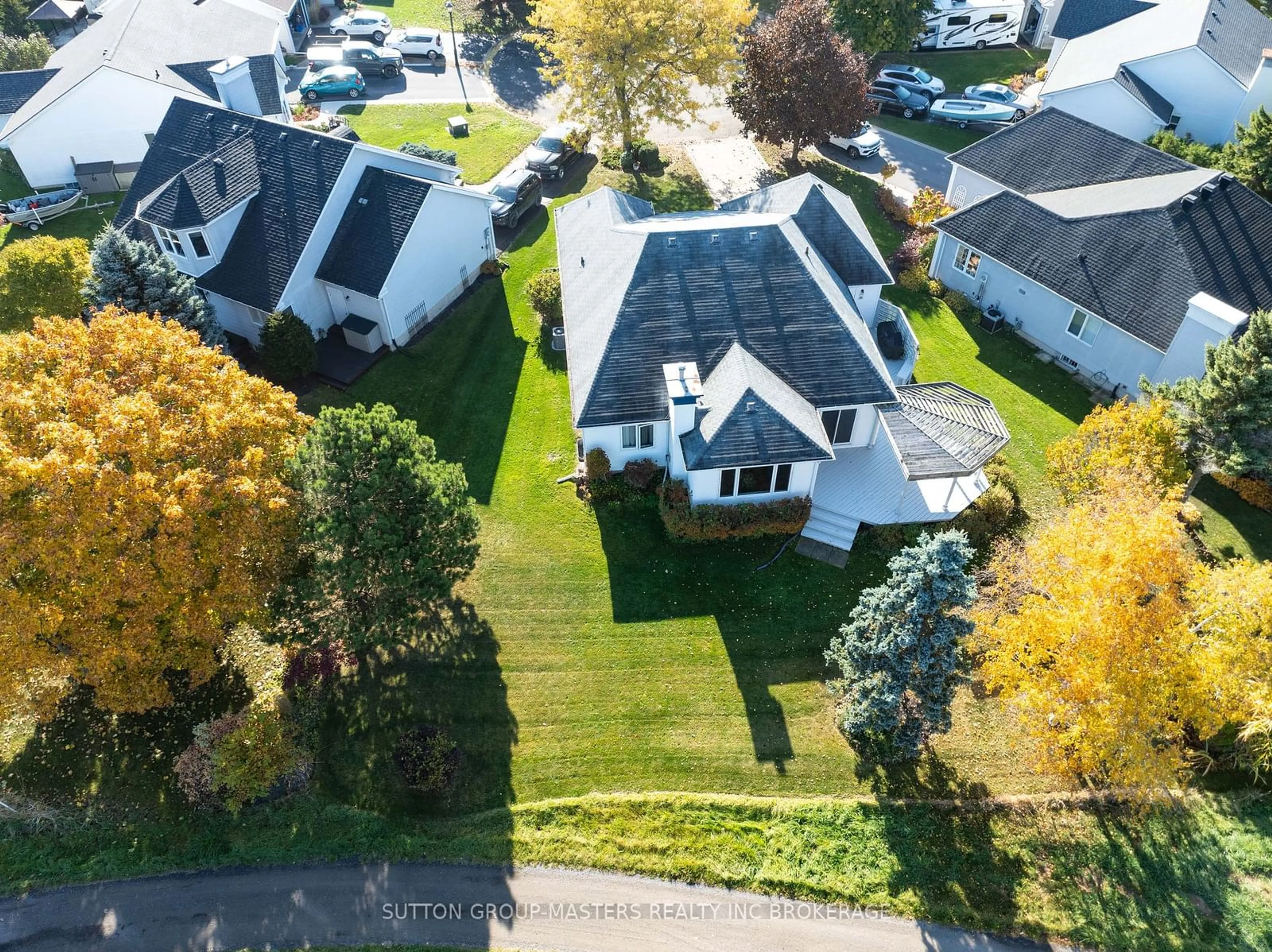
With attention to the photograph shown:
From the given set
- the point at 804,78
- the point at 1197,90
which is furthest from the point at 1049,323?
the point at 804,78

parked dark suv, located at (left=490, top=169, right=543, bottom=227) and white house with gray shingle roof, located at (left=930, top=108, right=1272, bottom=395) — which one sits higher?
white house with gray shingle roof, located at (left=930, top=108, right=1272, bottom=395)

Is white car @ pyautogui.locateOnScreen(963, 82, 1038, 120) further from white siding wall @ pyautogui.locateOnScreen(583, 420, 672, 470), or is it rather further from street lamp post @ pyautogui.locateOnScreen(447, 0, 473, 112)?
white siding wall @ pyautogui.locateOnScreen(583, 420, 672, 470)

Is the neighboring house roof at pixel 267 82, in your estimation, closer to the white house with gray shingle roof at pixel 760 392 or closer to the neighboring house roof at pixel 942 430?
the white house with gray shingle roof at pixel 760 392

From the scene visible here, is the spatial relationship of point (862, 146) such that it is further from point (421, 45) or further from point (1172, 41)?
point (421, 45)

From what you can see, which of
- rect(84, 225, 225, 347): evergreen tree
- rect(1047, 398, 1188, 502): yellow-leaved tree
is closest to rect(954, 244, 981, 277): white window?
rect(1047, 398, 1188, 502): yellow-leaved tree

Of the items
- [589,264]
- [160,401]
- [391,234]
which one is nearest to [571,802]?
[160,401]

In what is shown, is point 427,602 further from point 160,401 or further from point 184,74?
point 184,74
